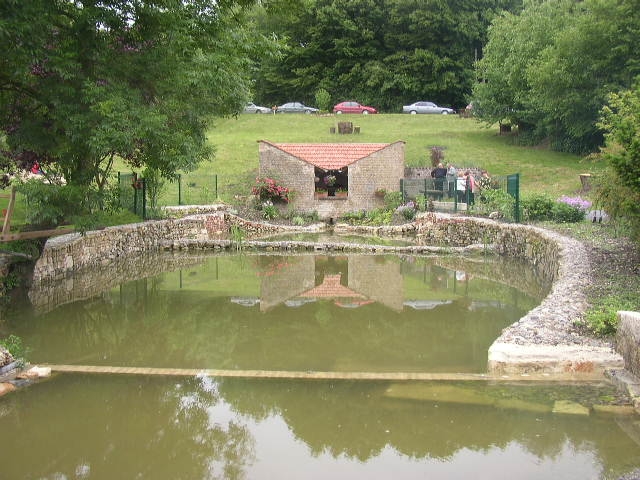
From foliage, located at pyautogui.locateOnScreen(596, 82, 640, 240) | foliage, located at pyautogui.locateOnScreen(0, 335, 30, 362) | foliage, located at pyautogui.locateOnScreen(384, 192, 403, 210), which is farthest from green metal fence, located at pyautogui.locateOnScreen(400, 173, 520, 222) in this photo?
foliage, located at pyautogui.locateOnScreen(0, 335, 30, 362)

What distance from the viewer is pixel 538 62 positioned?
109 feet

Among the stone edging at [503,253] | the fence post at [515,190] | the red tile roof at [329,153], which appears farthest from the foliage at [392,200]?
the fence post at [515,190]

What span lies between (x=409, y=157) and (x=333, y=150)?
6876mm

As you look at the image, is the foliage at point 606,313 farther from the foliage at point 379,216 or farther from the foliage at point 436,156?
the foliage at point 436,156

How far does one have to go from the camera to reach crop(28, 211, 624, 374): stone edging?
713 cm

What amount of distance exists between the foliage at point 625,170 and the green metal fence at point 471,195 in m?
6.19

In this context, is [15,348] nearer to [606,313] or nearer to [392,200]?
[606,313]

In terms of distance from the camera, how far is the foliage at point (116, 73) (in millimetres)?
11281

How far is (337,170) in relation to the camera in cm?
2805

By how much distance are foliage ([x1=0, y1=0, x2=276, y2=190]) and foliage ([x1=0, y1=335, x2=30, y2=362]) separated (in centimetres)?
394

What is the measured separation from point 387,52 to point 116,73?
5005cm

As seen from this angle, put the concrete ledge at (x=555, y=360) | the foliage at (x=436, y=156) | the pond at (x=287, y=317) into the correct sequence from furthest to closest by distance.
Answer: the foliage at (x=436, y=156) → the pond at (x=287, y=317) → the concrete ledge at (x=555, y=360)

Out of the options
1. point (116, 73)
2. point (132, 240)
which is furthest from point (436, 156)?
point (116, 73)

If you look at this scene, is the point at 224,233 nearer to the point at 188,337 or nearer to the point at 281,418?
the point at 188,337
